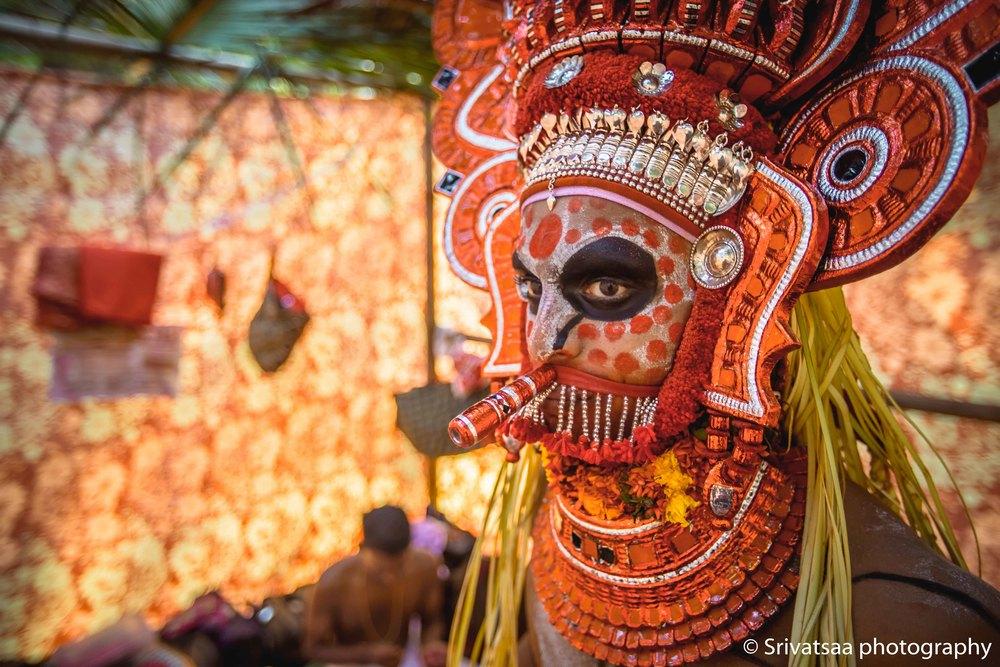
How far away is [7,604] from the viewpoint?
3.33 metres

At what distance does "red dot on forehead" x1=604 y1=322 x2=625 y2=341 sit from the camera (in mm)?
1085

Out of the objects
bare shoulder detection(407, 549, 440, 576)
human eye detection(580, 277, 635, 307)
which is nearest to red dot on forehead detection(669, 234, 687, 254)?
human eye detection(580, 277, 635, 307)

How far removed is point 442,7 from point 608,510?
4.54ft

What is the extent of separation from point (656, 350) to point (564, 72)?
56 cm

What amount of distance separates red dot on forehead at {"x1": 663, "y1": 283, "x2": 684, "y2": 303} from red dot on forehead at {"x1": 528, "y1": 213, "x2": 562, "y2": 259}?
220mm

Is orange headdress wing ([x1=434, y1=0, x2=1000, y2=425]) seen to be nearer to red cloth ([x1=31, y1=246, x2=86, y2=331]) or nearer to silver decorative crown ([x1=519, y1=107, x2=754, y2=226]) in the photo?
silver decorative crown ([x1=519, y1=107, x2=754, y2=226])

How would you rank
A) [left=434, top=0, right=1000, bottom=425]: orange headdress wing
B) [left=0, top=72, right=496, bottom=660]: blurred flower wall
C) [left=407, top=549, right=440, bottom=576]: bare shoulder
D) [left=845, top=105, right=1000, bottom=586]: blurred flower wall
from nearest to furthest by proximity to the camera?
[left=434, top=0, right=1000, bottom=425]: orange headdress wing
[left=845, top=105, right=1000, bottom=586]: blurred flower wall
[left=407, top=549, right=440, bottom=576]: bare shoulder
[left=0, top=72, right=496, bottom=660]: blurred flower wall

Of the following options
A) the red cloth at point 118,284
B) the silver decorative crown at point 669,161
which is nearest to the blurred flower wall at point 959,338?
the silver decorative crown at point 669,161

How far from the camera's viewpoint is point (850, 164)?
982 millimetres

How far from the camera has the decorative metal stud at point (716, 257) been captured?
1.05 metres

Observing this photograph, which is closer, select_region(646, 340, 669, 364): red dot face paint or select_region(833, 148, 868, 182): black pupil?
select_region(833, 148, 868, 182): black pupil

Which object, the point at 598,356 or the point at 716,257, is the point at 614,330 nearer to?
the point at 598,356

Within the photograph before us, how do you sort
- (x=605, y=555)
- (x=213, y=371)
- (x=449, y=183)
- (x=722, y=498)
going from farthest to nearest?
(x=213, y=371) < (x=449, y=183) < (x=605, y=555) < (x=722, y=498)

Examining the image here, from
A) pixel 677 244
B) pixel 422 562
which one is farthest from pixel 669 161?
pixel 422 562
